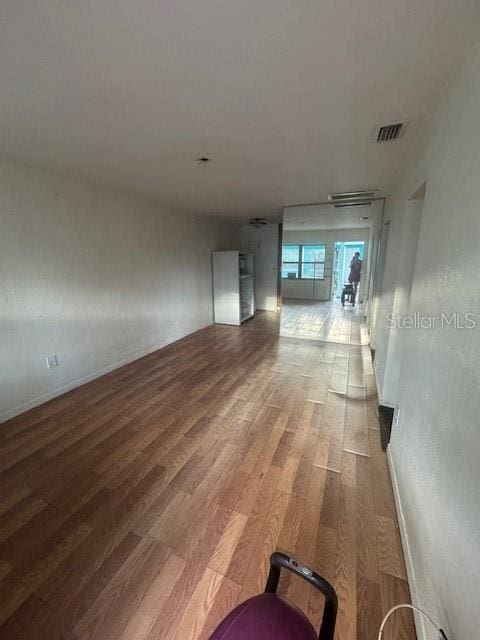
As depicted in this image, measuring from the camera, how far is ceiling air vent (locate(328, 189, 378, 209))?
3.53 m

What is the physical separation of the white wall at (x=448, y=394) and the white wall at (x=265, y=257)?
209 inches

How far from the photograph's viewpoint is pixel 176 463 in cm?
195

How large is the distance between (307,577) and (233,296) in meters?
5.09

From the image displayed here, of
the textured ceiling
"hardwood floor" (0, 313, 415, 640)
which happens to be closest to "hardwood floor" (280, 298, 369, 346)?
A: "hardwood floor" (0, 313, 415, 640)

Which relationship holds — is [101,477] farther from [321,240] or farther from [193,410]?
[321,240]

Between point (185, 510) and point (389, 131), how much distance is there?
111 inches

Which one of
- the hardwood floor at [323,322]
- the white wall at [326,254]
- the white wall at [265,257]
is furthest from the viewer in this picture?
the white wall at [265,257]

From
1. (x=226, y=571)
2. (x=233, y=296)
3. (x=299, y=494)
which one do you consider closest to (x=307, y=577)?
(x=226, y=571)

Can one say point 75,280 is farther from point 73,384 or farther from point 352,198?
point 352,198

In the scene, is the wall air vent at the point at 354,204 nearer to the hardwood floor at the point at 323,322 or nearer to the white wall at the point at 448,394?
the hardwood floor at the point at 323,322

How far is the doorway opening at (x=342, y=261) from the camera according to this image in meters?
7.72

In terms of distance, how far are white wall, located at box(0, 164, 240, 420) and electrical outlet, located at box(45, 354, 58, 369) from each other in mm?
50

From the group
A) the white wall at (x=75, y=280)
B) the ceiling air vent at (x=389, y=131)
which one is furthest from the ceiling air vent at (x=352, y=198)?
the white wall at (x=75, y=280)

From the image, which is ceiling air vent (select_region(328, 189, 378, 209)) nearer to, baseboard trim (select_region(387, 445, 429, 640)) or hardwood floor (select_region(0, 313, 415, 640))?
hardwood floor (select_region(0, 313, 415, 640))
